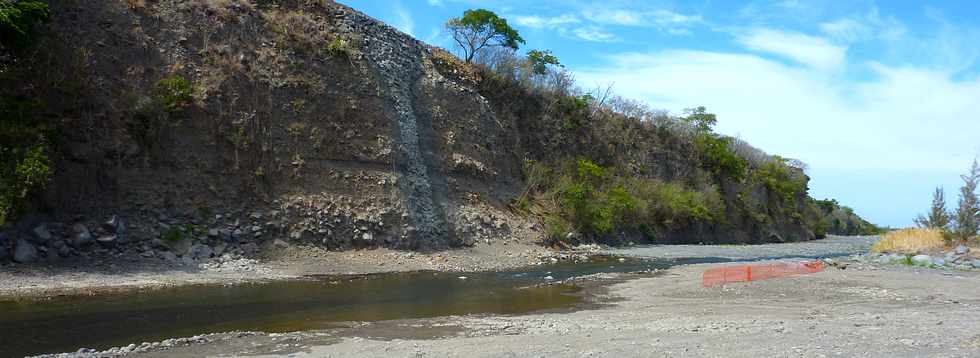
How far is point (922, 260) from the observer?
2123 cm

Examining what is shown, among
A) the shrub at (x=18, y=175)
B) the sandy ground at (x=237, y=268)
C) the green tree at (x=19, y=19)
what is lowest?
the sandy ground at (x=237, y=268)

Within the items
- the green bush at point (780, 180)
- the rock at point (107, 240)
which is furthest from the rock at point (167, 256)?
the green bush at point (780, 180)

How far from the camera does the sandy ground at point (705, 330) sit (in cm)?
824

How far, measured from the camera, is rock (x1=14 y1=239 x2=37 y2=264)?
16203 millimetres

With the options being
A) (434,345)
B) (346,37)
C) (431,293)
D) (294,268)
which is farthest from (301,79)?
(434,345)

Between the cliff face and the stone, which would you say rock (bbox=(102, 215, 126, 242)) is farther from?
the stone

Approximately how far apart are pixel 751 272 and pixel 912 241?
8544mm

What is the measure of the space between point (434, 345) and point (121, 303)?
7.93 meters

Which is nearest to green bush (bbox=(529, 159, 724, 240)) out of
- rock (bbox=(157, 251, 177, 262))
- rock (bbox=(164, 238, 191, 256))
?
rock (bbox=(164, 238, 191, 256))

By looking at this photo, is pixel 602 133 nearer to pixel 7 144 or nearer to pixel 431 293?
pixel 431 293

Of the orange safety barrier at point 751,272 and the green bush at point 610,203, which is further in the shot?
the green bush at point 610,203

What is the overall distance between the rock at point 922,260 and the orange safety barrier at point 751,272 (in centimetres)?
273

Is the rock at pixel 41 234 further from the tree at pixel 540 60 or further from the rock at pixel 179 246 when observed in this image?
the tree at pixel 540 60

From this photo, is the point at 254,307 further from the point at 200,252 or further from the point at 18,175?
the point at 18,175
